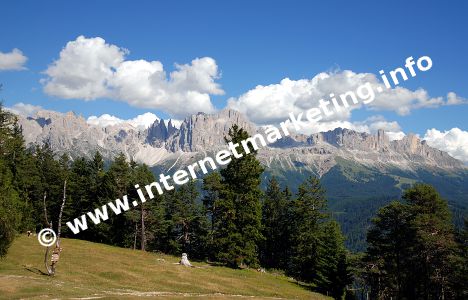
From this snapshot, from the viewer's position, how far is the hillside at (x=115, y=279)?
119 feet

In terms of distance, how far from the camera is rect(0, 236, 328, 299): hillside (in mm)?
36316

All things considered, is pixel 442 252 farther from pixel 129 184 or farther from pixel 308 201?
pixel 129 184

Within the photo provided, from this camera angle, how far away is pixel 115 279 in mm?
45969

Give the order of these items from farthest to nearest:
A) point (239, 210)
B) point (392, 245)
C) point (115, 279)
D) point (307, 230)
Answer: point (307, 230) → point (239, 210) → point (392, 245) → point (115, 279)

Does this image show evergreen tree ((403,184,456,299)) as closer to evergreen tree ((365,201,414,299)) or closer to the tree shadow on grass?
evergreen tree ((365,201,414,299))

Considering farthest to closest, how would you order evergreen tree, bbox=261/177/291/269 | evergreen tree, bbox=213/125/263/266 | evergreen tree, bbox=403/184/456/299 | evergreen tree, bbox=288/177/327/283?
evergreen tree, bbox=261/177/291/269 → evergreen tree, bbox=288/177/327/283 → evergreen tree, bbox=213/125/263/266 → evergreen tree, bbox=403/184/456/299

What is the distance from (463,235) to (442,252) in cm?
641

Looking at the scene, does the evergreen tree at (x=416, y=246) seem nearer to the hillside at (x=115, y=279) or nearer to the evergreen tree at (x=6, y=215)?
the hillside at (x=115, y=279)

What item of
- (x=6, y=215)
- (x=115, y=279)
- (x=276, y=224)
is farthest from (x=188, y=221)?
(x=6, y=215)

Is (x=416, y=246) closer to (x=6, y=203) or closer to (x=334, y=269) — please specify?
(x=334, y=269)

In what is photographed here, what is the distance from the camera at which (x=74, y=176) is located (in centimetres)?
9700

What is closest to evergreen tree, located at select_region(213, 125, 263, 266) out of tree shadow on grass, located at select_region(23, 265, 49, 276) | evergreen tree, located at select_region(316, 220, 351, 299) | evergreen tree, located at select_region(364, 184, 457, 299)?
evergreen tree, located at select_region(316, 220, 351, 299)

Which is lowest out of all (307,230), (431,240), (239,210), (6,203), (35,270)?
(35,270)

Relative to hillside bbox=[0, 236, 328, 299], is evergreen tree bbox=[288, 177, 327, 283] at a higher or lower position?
higher
